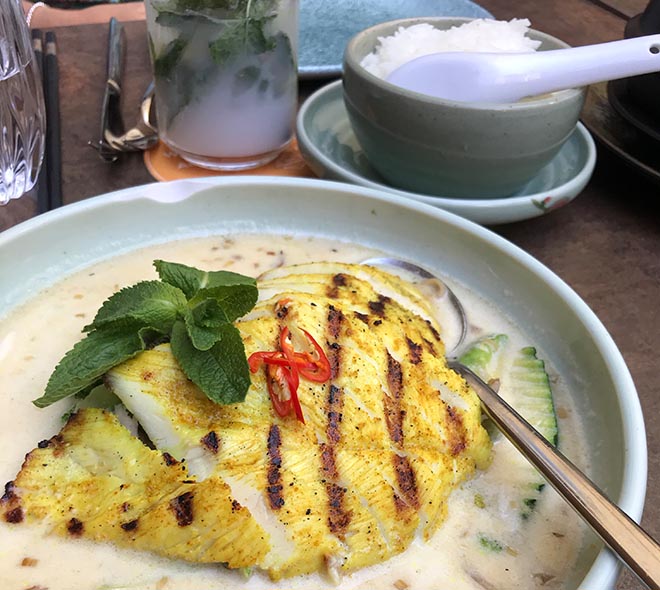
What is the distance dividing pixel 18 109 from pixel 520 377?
156cm

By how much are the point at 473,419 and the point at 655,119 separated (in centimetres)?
125

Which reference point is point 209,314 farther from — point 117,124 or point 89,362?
point 117,124

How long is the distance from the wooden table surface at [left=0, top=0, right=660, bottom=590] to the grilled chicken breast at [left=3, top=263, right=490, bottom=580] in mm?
445

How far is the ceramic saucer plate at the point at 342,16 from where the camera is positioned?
8.13ft

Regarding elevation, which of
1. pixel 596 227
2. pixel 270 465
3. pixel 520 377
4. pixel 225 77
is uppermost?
pixel 225 77

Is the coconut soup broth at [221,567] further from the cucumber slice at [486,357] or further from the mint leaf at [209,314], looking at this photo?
the mint leaf at [209,314]

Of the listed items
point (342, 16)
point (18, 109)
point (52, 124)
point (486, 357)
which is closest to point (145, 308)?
point (486, 357)

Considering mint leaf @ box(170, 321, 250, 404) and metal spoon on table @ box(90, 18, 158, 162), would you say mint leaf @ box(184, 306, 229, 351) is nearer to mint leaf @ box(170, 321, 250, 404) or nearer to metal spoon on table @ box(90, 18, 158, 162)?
mint leaf @ box(170, 321, 250, 404)

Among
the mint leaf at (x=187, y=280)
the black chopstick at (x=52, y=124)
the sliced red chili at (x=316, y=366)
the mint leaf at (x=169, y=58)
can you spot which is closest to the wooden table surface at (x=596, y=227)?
the black chopstick at (x=52, y=124)

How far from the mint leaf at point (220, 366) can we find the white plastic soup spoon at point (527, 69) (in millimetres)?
1056

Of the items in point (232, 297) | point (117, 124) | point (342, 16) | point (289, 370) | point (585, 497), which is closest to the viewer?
point (585, 497)

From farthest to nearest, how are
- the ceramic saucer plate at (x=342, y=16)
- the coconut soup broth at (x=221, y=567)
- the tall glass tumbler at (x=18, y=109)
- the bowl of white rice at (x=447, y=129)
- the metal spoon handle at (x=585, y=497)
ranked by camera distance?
the ceramic saucer plate at (x=342, y=16) → the tall glass tumbler at (x=18, y=109) → the bowl of white rice at (x=447, y=129) → the coconut soup broth at (x=221, y=567) → the metal spoon handle at (x=585, y=497)

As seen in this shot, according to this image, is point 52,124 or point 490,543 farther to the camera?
point 52,124

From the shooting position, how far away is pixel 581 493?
89 centimetres
